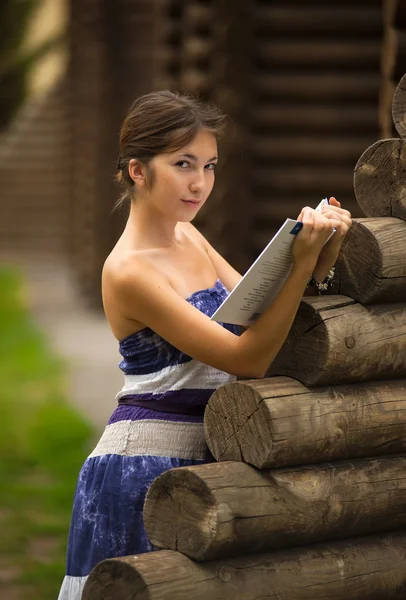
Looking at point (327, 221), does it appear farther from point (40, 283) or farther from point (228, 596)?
point (40, 283)

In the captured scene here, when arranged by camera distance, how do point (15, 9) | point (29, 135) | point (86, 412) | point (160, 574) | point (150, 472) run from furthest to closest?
point (29, 135) → point (15, 9) → point (86, 412) → point (150, 472) → point (160, 574)

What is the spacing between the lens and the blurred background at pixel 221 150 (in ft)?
24.2

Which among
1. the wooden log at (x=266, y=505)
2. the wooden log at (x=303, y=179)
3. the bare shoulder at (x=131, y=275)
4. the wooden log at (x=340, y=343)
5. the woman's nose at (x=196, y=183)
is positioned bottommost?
the wooden log at (x=303, y=179)

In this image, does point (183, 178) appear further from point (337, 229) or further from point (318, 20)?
point (318, 20)

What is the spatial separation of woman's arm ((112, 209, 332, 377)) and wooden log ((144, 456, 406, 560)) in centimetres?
29

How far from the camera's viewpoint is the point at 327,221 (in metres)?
3.22

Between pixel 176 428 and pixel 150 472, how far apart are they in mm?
140

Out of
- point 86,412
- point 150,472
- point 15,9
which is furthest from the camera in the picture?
point 15,9

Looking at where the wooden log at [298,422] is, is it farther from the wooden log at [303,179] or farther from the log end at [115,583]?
the wooden log at [303,179]

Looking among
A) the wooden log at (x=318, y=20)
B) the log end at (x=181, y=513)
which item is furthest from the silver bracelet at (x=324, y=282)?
the wooden log at (x=318, y=20)

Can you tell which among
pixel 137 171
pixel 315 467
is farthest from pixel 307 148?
pixel 315 467

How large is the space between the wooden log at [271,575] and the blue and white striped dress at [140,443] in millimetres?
209

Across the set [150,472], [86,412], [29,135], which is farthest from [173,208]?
[29,135]

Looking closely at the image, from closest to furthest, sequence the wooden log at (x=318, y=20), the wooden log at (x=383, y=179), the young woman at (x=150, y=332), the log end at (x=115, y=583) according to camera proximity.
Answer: the log end at (x=115, y=583), the young woman at (x=150, y=332), the wooden log at (x=383, y=179), the wooden log at (x=318, y=20)
